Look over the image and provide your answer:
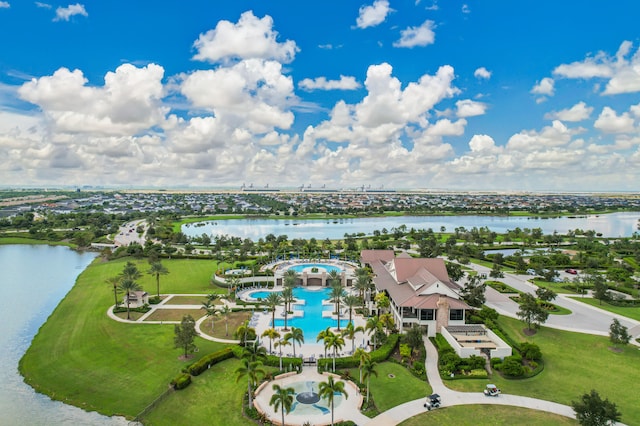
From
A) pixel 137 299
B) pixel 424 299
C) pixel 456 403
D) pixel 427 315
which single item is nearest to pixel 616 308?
pixel 427 315

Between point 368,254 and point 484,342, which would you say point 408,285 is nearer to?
point 484,342

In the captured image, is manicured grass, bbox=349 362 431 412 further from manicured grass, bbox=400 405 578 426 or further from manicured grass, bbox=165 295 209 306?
manicured grass, bbox=165 295 209 306

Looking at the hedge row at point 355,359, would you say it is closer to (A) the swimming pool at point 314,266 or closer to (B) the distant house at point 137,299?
(B) the distant house at point 137,299

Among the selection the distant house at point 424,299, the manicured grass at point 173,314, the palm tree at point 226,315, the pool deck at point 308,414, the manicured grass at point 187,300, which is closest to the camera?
the pool deck at point 308,414

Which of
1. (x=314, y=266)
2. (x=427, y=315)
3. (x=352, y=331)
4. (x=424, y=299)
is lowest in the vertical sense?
(x=314, y=266)

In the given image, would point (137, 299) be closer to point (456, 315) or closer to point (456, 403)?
point (456, 315)

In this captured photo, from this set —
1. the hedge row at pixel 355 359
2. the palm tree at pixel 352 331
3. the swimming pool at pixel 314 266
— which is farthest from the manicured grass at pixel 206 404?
the swimming pool at pixel 314 266

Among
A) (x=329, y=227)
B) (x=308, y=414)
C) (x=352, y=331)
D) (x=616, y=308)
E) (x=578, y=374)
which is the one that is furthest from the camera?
(x=329, y=227)
